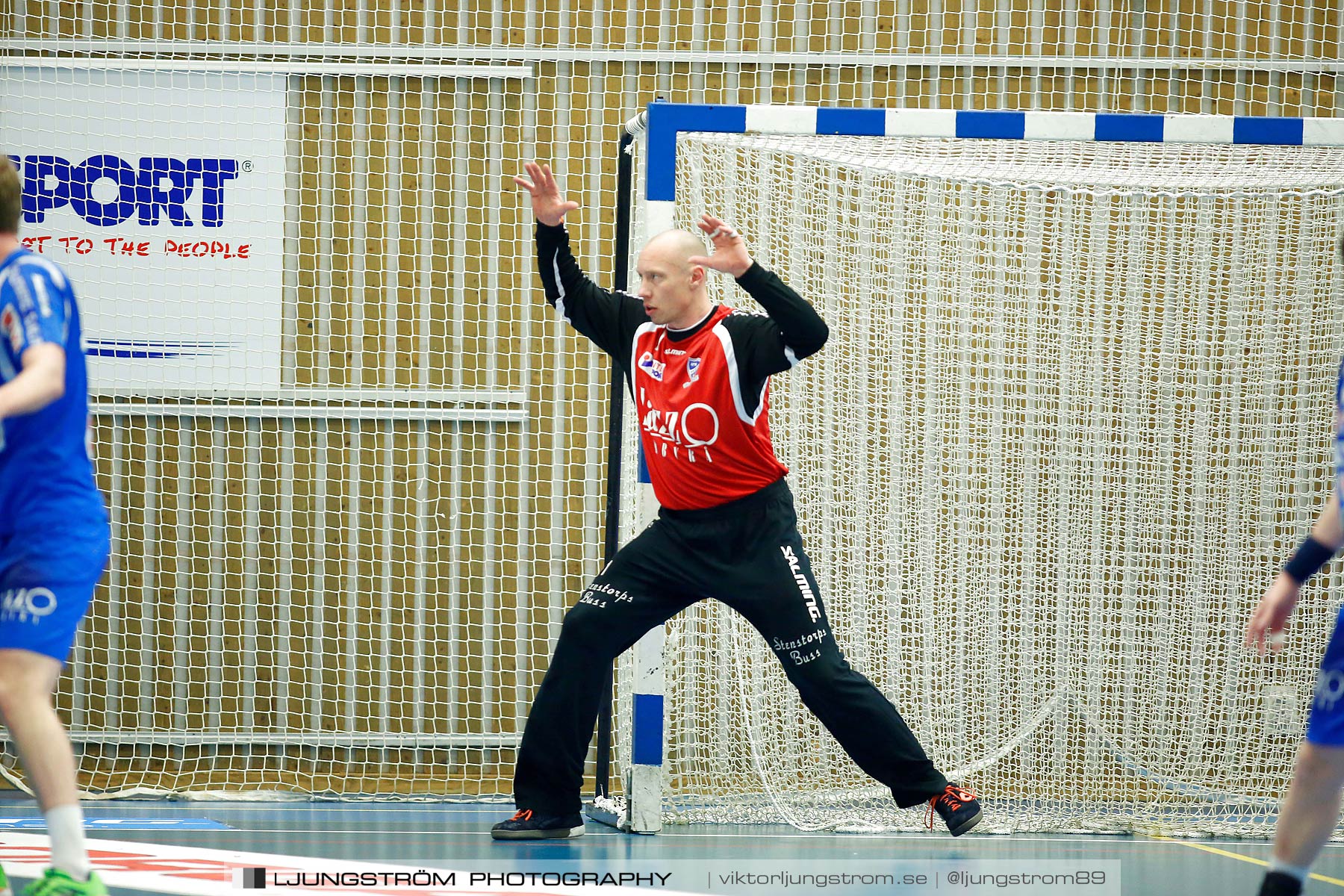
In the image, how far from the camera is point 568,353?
256 inches

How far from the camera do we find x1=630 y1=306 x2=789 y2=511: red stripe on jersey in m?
A: 3.83

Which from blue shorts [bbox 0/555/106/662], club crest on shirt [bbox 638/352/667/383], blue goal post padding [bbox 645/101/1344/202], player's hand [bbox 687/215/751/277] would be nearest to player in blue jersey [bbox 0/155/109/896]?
blue shorts [bbox 0/555/106/662]

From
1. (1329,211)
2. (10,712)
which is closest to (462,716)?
(10,712)

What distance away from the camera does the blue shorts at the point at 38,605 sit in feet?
7.79

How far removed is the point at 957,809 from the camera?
3.90 meters

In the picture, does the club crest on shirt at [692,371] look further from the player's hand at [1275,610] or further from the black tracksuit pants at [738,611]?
the player's hand at [1275,610]

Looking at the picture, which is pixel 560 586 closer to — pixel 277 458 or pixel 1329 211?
pixel 277 458

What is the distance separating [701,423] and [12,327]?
1982 millimetres

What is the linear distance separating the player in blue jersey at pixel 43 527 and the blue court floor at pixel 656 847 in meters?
1.03

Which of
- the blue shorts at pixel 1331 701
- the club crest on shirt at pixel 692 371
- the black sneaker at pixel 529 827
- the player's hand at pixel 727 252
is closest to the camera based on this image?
the blue shorts at pixel 1331 701

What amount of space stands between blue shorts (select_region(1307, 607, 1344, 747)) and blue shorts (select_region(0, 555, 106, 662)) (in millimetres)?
2308

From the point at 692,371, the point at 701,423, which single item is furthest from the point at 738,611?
the point at 692,371

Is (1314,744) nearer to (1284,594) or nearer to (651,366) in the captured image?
(1284,594)

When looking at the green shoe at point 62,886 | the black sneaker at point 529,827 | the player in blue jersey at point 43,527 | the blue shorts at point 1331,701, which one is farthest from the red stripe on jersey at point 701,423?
the green shoe at point 62,886
